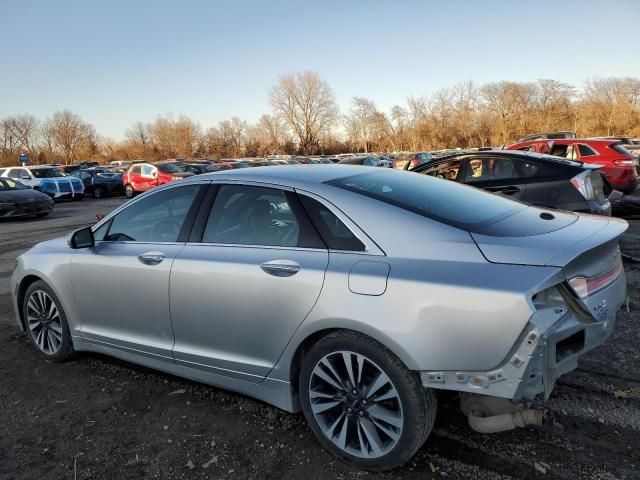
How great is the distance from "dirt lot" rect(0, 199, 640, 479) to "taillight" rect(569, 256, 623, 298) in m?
0.88

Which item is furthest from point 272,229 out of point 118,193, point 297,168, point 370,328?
point 118,193

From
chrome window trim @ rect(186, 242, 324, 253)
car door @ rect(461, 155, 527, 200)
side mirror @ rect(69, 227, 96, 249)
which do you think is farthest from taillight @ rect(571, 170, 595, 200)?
side mirror @ rect(69, 227, 96, 249)

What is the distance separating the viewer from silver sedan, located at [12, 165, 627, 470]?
2154 mm

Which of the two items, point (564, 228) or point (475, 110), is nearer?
point (564, 228)

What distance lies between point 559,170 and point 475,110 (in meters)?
78.7

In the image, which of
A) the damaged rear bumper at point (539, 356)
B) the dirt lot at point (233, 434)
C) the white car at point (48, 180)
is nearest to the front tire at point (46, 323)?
the dirt lot at point (233, 434)

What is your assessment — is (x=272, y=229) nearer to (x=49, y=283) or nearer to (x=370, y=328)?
(x=370, y=328)

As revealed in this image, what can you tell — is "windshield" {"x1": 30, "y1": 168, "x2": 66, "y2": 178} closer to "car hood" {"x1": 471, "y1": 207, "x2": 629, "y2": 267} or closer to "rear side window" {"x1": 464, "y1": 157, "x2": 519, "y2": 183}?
"rear side window" {"x1": 464, "y1": 157, "x2": 519, "y2": 183}

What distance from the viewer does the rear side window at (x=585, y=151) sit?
39.5 feet

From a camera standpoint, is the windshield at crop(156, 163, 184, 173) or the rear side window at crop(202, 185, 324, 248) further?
the windshield at crop(156, 163, 184, 173)

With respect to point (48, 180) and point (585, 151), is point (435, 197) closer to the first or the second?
point (585, 151)

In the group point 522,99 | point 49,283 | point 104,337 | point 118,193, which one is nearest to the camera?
point 104,337

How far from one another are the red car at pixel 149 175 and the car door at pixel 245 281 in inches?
715

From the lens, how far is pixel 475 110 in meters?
79.8
